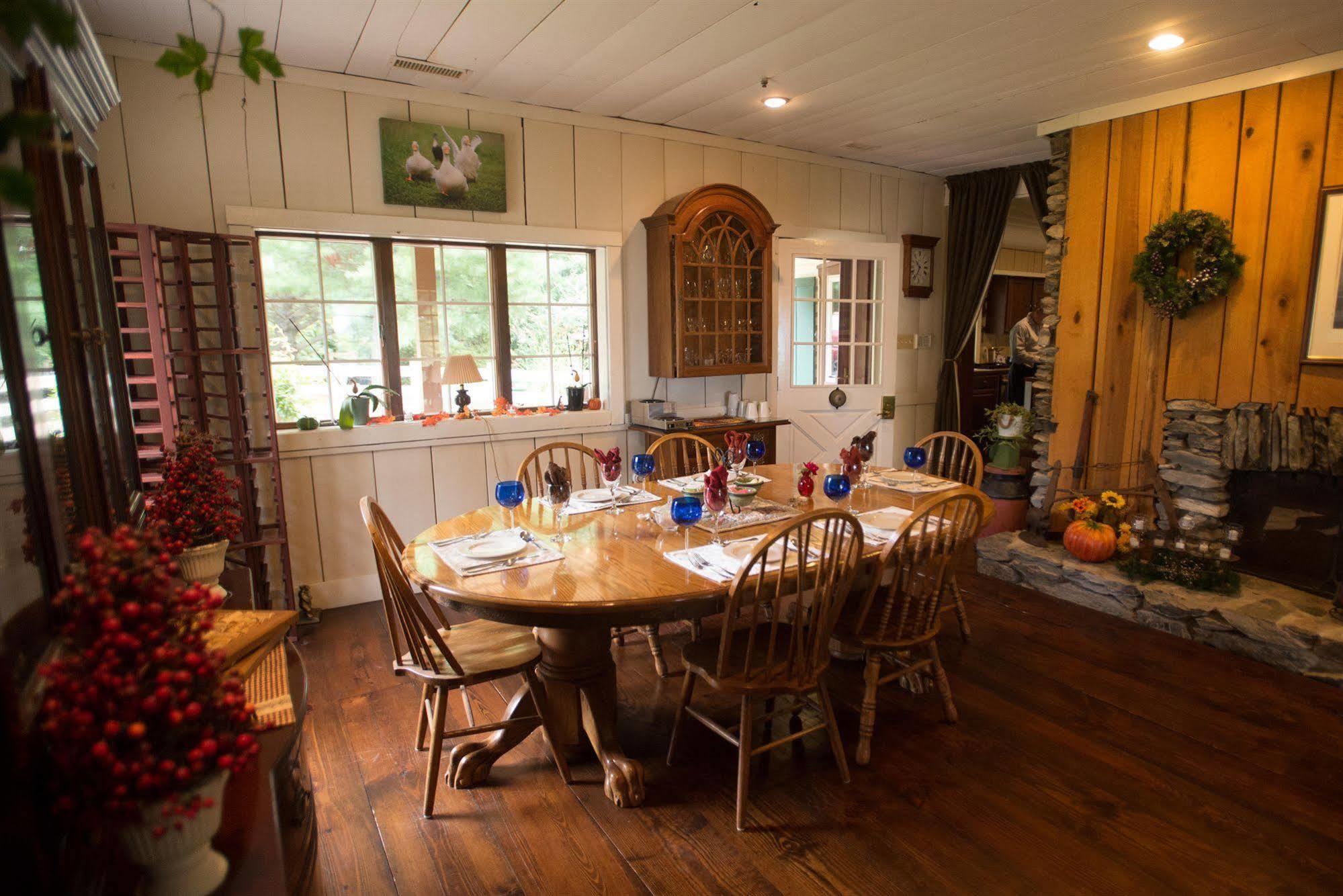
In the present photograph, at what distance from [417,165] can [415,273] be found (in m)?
0.53

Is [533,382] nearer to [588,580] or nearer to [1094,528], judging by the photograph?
[588,580]

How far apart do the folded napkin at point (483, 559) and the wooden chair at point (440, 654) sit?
0.13 metres

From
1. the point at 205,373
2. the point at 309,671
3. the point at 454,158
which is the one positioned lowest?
the point at 309,671

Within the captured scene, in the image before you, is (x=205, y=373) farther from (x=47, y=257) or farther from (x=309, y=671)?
(x=47, y=257)

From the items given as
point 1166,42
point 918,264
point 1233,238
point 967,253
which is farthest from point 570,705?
point 967,253

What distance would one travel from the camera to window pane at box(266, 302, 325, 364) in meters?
3.52

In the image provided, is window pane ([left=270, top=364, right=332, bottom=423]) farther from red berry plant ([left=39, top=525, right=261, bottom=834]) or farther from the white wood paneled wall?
red berry plant ([left=39, top=525, right=261, bottom=834])

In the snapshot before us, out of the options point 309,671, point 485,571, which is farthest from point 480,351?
point 485,571

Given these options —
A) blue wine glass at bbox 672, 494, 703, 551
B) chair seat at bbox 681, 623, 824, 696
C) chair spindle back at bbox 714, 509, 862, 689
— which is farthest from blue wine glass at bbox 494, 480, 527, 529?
chair spindle back at bbox 714, 509, 862, 689

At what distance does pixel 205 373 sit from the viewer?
3045 millimetres

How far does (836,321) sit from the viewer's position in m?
4.94

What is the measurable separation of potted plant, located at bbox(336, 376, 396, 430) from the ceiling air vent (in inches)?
58.7

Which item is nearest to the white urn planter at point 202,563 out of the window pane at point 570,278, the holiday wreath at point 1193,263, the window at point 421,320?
the window at point 421,320

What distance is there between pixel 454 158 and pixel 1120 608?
3929 mm
